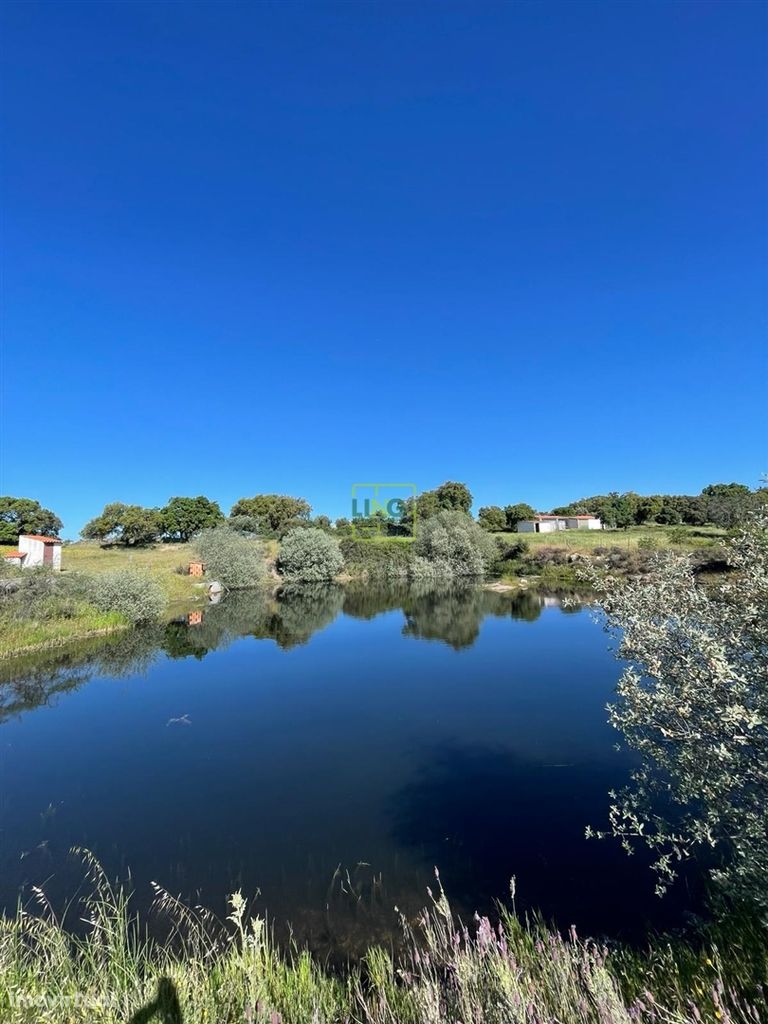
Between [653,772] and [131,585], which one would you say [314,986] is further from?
[131,585]

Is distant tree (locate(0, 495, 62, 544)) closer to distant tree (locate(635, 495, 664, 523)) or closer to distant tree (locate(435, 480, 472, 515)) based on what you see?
distant tree (locate(435, 480, 472, 515))

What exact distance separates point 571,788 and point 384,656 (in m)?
9.65

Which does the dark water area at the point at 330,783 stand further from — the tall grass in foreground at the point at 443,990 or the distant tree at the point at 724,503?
the distant tree at the point at 724,503

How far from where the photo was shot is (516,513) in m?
69.4

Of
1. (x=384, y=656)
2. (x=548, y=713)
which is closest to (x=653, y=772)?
(x=548, y=713)

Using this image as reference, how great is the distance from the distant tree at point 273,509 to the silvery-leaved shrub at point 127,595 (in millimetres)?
40188

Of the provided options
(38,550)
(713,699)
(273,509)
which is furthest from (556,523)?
(713,699)

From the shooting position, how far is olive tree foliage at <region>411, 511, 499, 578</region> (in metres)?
42.2

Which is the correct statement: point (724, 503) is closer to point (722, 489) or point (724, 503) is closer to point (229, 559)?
point (722, 489)

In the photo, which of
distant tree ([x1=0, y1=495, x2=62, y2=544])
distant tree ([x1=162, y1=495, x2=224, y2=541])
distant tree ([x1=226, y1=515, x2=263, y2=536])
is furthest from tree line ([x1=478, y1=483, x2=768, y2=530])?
distant tree ([x1=0, y1=495, x2=62, y2=544])

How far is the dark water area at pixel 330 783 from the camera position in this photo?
505 centimetres

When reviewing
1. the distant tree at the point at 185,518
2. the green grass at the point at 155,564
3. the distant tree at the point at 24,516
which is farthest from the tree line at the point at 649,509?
the distant tree at the point at 24,516

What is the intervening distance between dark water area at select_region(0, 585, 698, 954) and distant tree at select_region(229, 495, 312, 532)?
49572 millimetres

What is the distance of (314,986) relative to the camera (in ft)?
9.96
